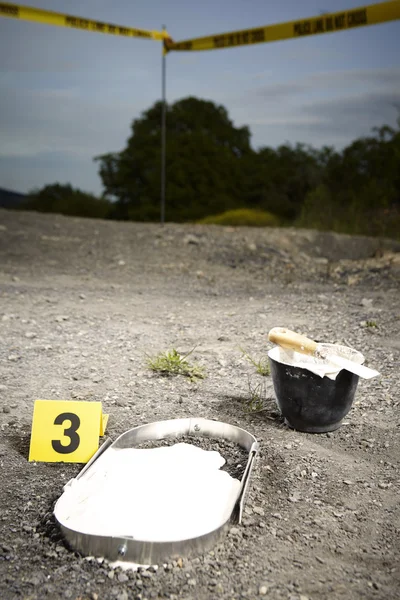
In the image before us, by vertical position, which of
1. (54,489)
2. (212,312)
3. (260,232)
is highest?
(260,232)

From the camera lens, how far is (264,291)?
575 cm

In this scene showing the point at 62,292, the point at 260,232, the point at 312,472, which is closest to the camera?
the point at 312,472

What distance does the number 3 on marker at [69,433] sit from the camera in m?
2.39

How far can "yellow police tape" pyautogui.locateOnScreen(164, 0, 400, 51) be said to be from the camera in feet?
20.2

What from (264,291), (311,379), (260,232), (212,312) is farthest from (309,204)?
(311,379)

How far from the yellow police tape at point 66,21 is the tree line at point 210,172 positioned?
5.79 metres

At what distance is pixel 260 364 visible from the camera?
352 centimetres

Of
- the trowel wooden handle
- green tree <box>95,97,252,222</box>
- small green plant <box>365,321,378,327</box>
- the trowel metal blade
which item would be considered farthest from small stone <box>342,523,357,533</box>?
green tree <box>95,97,252,222</box>

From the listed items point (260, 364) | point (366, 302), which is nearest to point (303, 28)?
point (366, 302)

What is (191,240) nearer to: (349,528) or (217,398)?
(217,398)

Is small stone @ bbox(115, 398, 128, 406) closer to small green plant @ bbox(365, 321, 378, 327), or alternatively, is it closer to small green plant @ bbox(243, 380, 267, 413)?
small green plant @ bbox(243, 380, 267, 413)

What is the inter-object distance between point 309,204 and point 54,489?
9728mm

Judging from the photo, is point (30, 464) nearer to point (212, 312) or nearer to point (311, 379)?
point (311, 379)

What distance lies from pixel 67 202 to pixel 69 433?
50.6ft
